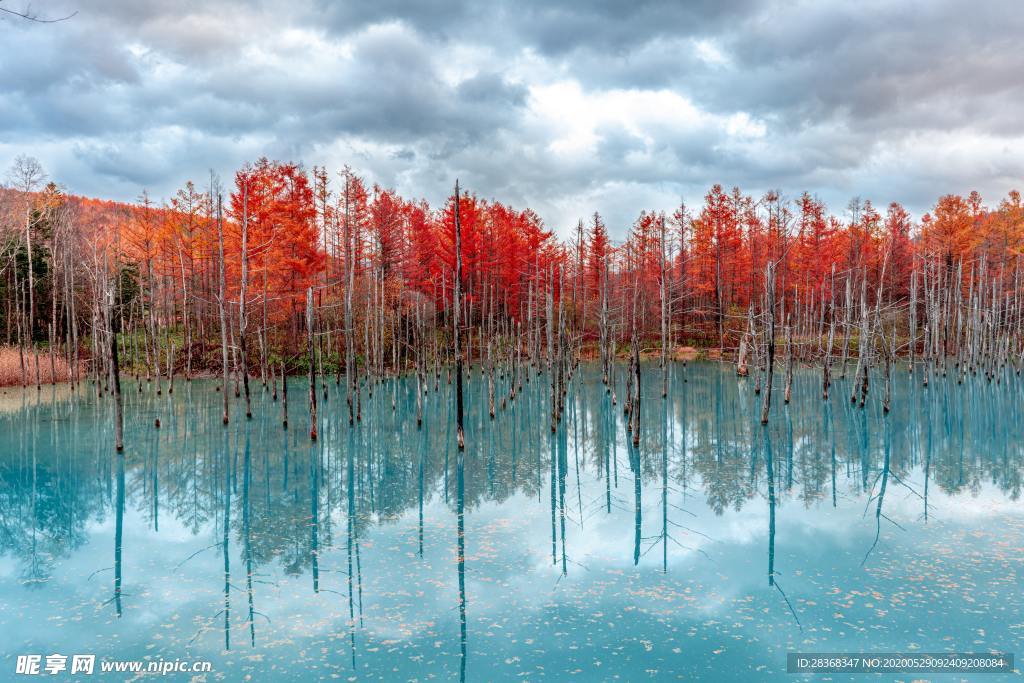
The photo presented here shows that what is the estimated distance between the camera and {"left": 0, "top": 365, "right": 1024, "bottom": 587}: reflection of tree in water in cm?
1455

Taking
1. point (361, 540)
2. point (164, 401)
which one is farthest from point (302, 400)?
point (361, 540)

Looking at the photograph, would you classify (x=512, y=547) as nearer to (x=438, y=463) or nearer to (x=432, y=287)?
(x=438, y=463)

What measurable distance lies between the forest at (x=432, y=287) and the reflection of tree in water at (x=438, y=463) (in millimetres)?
2875

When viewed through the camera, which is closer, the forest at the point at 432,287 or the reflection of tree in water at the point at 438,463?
the reflection of tree in water at the point at 438,463

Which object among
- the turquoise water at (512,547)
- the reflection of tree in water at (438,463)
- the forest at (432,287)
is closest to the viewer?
the turquoise water at (512,547)

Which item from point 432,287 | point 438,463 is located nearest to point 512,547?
point 438,463

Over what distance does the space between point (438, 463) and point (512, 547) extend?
7.40 meters

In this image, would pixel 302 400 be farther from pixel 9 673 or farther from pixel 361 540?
pixel 9 673

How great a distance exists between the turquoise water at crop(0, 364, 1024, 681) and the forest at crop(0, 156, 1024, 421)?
5100 millimetres

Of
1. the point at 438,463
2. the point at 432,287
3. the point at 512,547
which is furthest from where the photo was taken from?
the point at 432,287

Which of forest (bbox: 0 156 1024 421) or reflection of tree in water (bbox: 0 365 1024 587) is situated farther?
forest (bbox: 0 156 1024 421)

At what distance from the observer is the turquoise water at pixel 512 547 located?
8570 millimetres

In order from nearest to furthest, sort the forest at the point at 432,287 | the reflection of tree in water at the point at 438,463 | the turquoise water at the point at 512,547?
the turquoise water at the point at 512,547, the reflection of tree in water at the point at 438,463, the forest at the point at 432,287

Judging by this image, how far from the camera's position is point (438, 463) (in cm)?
1952
